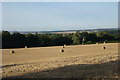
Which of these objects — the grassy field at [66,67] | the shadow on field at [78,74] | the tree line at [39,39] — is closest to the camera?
the shadow on field at [78,74]

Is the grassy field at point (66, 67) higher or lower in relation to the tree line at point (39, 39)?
lower

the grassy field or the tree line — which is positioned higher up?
the tree line

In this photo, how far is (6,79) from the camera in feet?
23.6

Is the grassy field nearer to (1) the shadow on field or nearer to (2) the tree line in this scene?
(1) the shadow on field

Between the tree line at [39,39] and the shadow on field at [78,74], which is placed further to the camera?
the tree line at [39,39]

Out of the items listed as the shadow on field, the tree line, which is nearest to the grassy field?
the shadow on field

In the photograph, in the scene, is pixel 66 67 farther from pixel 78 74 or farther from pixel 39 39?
pixel 39 39

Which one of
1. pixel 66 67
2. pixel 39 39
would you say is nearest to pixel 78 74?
pixel 66 67

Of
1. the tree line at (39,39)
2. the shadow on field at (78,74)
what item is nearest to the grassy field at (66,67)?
the shadow on field at (78,74)

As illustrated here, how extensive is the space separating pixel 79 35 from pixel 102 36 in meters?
8.70

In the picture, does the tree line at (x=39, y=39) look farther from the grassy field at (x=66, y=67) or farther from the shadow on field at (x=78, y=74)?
the shadow on field at (x=78, y=74)

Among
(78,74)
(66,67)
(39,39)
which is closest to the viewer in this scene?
(78,74)

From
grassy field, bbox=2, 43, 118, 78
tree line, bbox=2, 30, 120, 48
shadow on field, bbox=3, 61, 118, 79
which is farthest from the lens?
tree line, bbox=2, 30, 120, 48

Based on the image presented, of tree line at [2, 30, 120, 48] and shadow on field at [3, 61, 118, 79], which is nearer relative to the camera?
shadow on field at [3, 61, 118, 79]
